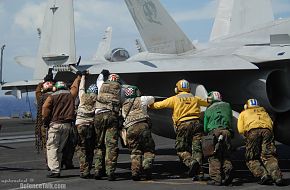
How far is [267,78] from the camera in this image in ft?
28.2

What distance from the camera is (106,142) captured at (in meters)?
7.46

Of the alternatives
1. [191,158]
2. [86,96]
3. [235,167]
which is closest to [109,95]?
[86,96]

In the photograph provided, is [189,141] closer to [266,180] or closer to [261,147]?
[261,147]

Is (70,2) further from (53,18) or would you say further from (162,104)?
(162,104)

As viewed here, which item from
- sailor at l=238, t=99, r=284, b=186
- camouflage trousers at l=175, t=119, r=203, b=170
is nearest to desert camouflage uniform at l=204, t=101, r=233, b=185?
camouflage trousers at l=175, t=119, r=203, b=170

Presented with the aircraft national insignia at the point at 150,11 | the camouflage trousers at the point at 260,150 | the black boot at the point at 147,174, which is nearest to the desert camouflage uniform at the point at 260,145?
the camouflage trousers at the point at 260,150

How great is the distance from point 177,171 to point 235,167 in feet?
4.16

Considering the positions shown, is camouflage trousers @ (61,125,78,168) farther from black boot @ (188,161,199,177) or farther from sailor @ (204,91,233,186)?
sailor @ (204,91,233,186)

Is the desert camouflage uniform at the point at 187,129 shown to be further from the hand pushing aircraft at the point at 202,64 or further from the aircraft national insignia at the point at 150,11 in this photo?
→ the aircraft national insignia at the point at 150,11

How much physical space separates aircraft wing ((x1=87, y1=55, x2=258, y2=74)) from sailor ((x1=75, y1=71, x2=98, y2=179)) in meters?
1.22

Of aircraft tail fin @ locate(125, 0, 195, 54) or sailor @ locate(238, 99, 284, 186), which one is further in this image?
aircraft tail fin @ locate(125, 0, 195, 54)

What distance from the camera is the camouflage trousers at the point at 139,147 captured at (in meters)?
7.36

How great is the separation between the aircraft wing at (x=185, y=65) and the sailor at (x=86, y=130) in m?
1.22

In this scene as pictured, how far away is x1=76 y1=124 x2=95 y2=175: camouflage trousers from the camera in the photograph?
25.4 feet
